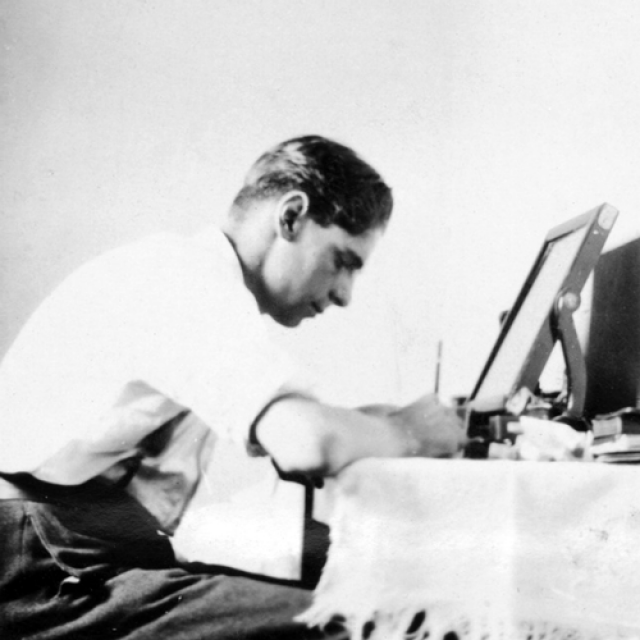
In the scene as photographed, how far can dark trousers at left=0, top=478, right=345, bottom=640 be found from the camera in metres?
1.04

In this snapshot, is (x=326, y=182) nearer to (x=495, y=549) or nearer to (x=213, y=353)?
(x=213, y=353)

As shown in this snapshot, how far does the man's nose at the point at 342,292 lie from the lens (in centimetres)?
118

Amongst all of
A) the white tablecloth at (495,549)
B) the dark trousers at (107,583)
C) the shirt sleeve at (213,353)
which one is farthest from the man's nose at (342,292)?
the dark trousers at (107,583)

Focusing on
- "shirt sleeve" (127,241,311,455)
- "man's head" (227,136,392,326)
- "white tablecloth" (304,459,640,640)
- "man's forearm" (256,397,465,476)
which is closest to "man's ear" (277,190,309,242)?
"man's head" (227,136,392,326)

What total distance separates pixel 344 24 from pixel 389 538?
783 millimetres

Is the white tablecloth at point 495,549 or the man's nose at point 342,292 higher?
the man's nose at point 342,292

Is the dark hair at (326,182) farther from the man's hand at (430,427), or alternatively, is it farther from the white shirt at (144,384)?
the man's hand at (430,427)

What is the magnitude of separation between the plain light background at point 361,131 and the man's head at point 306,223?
3 cm

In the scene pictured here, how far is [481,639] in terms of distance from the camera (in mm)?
925

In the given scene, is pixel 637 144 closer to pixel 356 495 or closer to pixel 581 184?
pixel 581 184

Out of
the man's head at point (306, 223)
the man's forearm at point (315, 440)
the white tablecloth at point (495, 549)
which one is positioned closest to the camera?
the white tablecloth at point (495, 549)

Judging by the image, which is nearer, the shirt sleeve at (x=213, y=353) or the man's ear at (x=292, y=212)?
the shirt sleeve at (x=213, y=353)

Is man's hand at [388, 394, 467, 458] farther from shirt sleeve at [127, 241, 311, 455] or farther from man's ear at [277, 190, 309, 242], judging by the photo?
→ man's ear at [277, 190, 309, 242]

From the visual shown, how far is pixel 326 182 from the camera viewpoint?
3.88 ft
